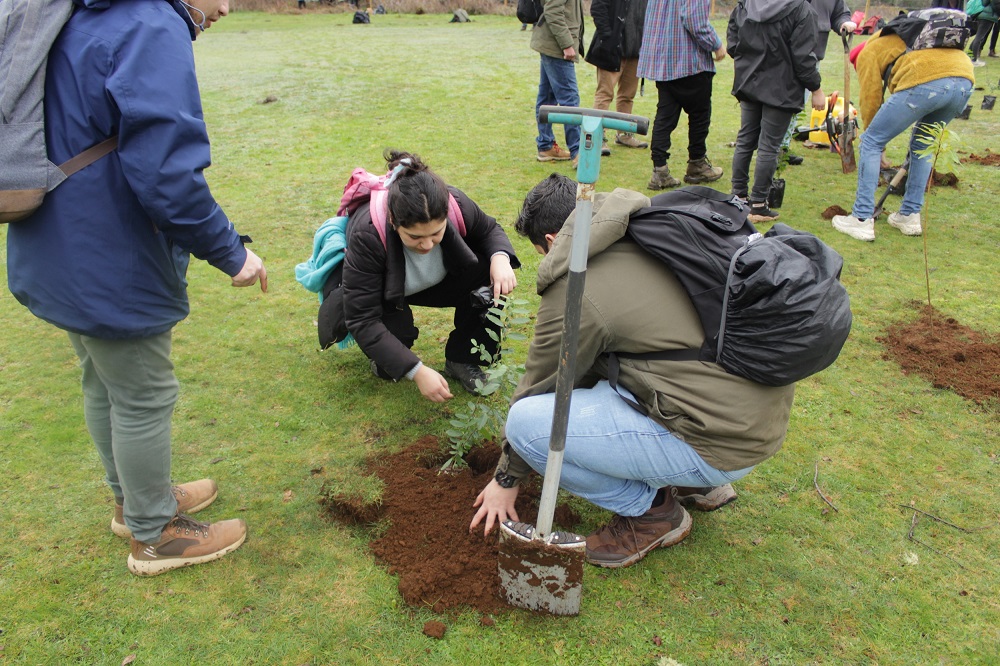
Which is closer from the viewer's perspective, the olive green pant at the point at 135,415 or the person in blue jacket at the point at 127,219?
the person in blue jacket at the point at 127,219


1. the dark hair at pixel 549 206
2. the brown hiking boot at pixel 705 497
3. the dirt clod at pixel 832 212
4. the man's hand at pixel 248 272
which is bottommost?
the brown hiking boot at pixel 705 497

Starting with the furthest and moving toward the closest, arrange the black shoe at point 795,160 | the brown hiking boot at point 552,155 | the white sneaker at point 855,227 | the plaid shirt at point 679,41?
the brown hiking boot at point 552,155
the black shoe at point 795,160
the plaid shirt at point 679,41
the white sneaker at point 855,227

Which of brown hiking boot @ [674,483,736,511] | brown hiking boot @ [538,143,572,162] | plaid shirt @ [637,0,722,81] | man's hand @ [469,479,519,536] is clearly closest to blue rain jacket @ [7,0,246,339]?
man's hand @ [469,479,519,536]

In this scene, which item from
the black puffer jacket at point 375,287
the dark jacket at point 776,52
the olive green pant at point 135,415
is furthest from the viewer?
the dark jacket at point 776,52

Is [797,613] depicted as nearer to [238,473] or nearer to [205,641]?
[205,641]

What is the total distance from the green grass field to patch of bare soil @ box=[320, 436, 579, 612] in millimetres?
58

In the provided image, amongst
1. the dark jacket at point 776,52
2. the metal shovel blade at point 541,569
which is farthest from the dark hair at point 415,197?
the dark jacket at point 776,52

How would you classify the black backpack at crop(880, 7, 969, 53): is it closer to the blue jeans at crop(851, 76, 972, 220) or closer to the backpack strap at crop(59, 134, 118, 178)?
the blue jeans at crop(851, 76, 972, 220)

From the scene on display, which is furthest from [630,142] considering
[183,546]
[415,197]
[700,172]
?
[183,546]

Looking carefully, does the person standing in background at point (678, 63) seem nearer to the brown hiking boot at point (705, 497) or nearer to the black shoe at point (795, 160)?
the black shoe at point (795, 160)

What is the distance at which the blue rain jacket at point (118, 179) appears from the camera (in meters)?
1.98

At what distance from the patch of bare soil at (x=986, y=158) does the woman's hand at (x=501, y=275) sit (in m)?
6.20

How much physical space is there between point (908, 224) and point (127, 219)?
217 inches

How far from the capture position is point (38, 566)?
265cm
